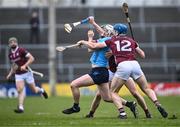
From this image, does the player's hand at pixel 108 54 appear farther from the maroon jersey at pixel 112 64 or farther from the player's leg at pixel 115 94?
the player's leg at pixel 115 94

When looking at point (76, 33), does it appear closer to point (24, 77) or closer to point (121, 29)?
point (24, 77)

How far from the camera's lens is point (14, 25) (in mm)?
51000

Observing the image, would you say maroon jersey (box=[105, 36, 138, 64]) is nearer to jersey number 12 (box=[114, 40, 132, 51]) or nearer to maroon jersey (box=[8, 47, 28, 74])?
jersey number 12 (box=[114, 40, 132, 51])

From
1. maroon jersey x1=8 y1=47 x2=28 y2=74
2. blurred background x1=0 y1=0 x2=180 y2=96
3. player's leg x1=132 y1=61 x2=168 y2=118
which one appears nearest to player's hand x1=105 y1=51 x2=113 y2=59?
player's leg x1=132 y1=61 x2=168 y2=118

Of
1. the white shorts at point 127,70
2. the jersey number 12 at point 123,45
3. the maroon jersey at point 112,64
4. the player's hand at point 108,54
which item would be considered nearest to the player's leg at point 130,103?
the maroon jersey at point 112,64

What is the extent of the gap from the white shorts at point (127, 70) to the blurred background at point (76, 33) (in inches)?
897

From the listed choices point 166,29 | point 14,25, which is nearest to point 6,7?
point 14,25

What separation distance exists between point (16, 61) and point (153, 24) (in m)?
24.5

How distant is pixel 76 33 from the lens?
163 feet

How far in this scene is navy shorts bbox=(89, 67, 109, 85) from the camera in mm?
22250

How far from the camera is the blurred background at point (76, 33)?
4619cm

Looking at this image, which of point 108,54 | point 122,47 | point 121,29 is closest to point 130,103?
point 108,54

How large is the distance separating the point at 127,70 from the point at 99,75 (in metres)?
1.11

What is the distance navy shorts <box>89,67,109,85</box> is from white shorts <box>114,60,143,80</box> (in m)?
0.75
